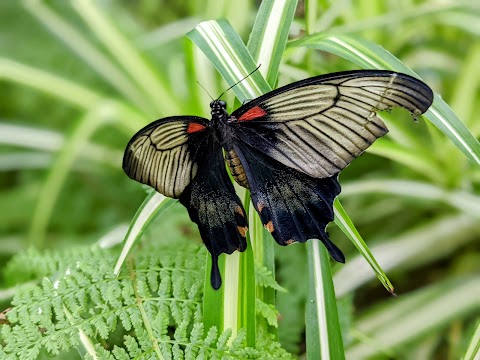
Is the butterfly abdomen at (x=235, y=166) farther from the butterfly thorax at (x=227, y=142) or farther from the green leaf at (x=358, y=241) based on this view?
the green leaf at (x=358, y=241)

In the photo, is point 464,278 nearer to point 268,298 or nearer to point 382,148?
point 382,148

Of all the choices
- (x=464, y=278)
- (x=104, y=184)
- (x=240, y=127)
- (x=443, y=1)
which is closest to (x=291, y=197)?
(x=240, y=127)

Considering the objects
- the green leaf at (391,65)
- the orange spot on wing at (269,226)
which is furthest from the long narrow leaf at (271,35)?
the orange spot on wing at (269,226)

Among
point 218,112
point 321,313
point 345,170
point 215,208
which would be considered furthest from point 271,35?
point 345,170

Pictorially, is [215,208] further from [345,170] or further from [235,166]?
[345,170]

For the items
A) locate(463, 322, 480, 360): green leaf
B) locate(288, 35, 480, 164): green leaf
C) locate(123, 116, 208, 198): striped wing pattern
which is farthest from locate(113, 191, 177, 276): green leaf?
locate(463, 322, 480, 360): green leaf

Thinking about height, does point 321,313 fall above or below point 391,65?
below

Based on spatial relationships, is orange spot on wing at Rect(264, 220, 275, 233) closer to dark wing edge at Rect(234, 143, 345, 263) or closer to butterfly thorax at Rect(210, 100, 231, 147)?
dark wing edge at Rect(234, 143, 345, 263)
